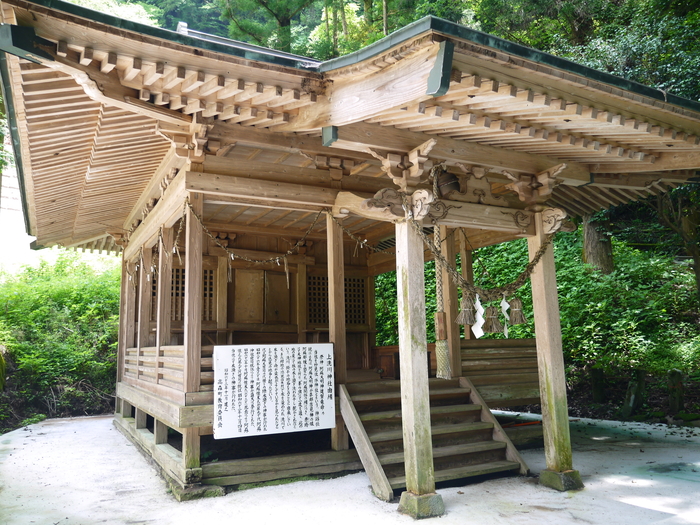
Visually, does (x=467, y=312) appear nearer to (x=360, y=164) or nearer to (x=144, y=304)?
(x=360, y=164)

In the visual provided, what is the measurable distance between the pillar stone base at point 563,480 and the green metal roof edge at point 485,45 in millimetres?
3674

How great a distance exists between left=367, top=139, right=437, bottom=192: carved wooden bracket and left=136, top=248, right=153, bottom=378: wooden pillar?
497 centimetres

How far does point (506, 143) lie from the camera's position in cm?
518

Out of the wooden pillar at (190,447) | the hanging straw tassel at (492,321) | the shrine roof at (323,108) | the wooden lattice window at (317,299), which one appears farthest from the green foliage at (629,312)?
the wooden pillar at (190,447)

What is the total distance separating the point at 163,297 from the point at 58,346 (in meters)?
7.55

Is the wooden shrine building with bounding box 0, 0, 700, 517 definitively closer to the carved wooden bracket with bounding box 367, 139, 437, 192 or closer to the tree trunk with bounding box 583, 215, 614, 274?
the carved wooden bracket with bounding box 367, 139, 437, 192

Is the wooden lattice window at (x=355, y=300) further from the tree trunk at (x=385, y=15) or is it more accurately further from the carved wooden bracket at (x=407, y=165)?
the tree trunk at (x=385, y=15)

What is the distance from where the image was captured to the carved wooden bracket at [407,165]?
4.82m

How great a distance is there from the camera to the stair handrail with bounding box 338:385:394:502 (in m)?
4.91

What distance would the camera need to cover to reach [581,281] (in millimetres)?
10594

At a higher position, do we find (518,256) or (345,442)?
(518,256)

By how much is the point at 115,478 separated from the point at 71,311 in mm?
9090

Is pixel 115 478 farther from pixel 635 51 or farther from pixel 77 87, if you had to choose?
pixel 635 51

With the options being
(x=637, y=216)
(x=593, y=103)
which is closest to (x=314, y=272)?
(x=593, y=103)
